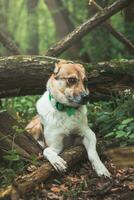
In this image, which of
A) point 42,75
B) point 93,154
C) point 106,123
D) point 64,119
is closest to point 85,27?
point 42,75

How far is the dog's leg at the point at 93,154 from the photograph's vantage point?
5871mm

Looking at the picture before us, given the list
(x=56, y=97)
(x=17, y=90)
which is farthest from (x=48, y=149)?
(x=17, y=90)

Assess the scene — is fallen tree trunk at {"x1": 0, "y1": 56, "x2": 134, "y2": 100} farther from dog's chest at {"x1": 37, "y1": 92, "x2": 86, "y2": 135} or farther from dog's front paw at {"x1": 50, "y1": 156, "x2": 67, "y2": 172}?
dog's front paw at {"x1": 50, "y1": 156, "x2": 67, "y2": 172}

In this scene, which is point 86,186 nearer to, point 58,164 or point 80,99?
point 58,164

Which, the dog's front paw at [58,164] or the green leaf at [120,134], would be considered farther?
the green leaf at [120,134]

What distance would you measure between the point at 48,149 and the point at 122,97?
1.71 metres

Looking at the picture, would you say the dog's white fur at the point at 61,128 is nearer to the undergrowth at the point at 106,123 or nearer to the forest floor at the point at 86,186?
the forest floor at the point at 86,186

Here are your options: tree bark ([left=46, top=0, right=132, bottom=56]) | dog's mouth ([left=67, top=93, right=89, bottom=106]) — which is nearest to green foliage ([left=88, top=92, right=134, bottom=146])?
dog's mouth ([left=67, top=93, right=89, bottom=106])

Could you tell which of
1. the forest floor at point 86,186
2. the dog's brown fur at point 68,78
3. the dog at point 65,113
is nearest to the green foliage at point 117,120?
the dog at point 65,113

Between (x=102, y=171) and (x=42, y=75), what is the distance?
1.98 metres

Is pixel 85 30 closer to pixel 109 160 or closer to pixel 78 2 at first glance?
pixel 109 160

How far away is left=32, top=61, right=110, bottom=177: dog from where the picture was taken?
5910 mm

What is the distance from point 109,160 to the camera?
633 centimetres

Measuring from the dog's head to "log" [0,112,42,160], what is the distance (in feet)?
2.19
